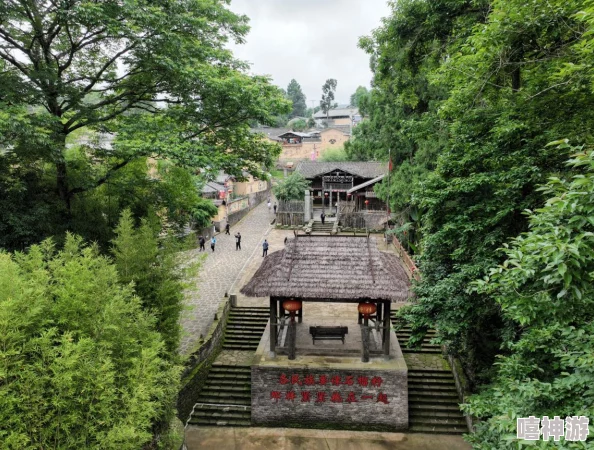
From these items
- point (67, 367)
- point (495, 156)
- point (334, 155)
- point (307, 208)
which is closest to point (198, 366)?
point (67, 367)

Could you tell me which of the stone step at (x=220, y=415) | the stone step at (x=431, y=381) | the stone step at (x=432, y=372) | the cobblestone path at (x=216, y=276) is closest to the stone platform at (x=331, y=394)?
the stone step at (x=220, y=415)

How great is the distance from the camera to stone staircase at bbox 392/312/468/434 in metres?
9.64

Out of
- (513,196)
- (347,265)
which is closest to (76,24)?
(347,265)

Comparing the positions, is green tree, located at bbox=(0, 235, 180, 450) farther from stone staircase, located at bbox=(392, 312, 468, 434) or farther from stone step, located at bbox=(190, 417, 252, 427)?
stone staircase, located at bbox=(392, 312, 468, 434)

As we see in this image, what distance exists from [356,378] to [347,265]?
2827mm

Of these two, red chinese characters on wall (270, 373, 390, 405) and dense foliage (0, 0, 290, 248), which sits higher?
dense foliage (0, 0, 290, 248)

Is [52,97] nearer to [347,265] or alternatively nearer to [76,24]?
[76,24]

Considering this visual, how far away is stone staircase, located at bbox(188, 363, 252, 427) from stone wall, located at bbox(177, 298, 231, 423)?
0.21m

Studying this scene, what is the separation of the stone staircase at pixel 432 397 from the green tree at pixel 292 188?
55.6 feet

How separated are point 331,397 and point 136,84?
9.45 meters

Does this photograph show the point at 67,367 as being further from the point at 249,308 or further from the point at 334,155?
the point at 334,155

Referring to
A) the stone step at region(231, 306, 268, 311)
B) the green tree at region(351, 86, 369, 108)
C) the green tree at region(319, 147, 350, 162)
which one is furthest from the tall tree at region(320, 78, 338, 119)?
the stone step at region(231, 306, 268, 311)

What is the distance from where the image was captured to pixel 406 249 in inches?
770

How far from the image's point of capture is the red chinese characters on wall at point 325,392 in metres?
9.54
